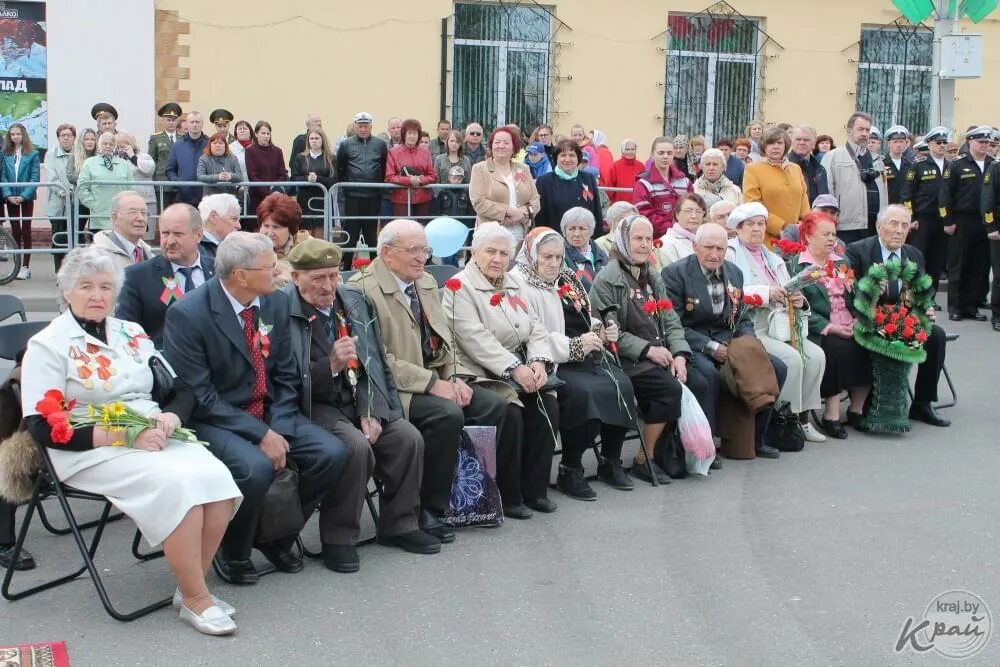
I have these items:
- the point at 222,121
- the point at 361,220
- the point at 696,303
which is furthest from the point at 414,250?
the point at 222,121

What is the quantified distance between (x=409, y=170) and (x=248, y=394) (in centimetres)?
802

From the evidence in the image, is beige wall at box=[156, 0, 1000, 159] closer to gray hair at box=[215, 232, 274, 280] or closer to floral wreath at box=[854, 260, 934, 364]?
floral wreath at box=[854, 260, 934, 364]

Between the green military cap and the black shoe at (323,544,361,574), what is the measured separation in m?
1.28

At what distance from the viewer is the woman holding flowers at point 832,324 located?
8.63 meters

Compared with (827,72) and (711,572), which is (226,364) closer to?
(711,572)

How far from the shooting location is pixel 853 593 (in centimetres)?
545

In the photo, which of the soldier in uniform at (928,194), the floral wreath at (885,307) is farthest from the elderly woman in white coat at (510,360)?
the soldier in uniform at (928,194)

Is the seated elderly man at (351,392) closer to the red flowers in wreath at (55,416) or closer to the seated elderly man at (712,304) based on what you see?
the red flowers in wreath at (55,416)

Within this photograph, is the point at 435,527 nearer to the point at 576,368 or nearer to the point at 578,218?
the point at 576,368

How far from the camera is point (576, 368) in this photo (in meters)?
7.26

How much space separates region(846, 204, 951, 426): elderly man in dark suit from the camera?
888 centimetres

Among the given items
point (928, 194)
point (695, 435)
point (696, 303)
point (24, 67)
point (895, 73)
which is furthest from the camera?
point (895, 73)

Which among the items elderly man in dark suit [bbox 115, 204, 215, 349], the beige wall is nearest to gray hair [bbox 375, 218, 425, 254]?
elderly man in dark suit [bbox 115, 204, 215, 349]

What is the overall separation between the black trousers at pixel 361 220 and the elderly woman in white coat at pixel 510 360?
626 centimetres
